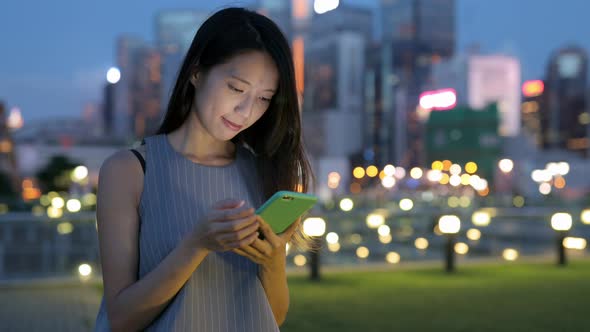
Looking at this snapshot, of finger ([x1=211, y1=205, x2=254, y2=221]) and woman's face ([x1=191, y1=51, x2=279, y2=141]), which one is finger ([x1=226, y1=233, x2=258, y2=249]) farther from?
woman's face ([x1=191, y1=51, x2=279, y2=141])

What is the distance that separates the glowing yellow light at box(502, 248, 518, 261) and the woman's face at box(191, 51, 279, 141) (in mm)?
8176

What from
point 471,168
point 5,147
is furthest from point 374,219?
point 5,147

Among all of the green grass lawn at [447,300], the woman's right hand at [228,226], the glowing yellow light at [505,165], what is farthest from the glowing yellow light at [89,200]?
the glowing yellow light at [505,165]

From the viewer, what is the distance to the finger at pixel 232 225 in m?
1.23

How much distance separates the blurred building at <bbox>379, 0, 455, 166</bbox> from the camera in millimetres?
103938

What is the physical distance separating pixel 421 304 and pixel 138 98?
5894 inches

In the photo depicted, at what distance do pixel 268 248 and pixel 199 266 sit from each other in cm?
18

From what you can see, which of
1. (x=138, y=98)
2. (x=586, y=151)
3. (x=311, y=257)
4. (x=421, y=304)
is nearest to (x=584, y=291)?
(x=421, y=304)

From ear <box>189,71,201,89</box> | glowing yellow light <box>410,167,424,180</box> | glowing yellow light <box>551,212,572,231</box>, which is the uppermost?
ear <box>189,71,201,89</box>

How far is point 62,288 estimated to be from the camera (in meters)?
7.05

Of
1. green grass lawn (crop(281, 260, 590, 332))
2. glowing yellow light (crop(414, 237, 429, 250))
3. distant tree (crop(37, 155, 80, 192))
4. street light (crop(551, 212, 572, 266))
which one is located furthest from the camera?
distant tree (crop(37, 155, 80, 192))

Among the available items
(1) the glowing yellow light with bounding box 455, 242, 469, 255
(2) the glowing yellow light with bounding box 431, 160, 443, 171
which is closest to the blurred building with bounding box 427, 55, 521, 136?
(2) the glowing yellow light with bounding box 431, 160, 443, 171

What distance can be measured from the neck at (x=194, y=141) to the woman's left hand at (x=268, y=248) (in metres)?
0.28

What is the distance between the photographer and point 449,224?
8.42m
